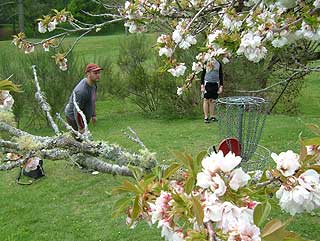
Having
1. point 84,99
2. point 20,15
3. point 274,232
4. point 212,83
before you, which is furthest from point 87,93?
point 20,15

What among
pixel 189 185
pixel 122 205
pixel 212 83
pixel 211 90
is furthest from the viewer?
pixel 211 90

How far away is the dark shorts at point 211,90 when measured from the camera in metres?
8.91

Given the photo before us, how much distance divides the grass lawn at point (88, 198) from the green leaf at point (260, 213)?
92 cm

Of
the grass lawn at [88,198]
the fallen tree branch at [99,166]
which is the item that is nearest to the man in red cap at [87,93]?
the grass lawn at [88,198]

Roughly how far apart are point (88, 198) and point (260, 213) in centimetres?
464

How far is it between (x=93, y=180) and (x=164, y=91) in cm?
510

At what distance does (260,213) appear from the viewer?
3.17 feet

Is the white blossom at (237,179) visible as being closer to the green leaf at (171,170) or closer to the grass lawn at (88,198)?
the green leaf at (171,170)

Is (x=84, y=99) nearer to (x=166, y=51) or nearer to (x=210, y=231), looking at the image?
(x=166, y=51)

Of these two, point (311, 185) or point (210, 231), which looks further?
point (311, 185)

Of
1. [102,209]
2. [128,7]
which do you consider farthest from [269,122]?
[128,7]

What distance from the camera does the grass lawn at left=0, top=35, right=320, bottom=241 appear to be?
4.41 m

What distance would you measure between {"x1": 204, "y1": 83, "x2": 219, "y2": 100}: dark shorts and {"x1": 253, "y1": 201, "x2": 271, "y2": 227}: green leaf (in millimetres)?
7982

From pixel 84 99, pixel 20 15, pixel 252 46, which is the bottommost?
pixel 20 15
